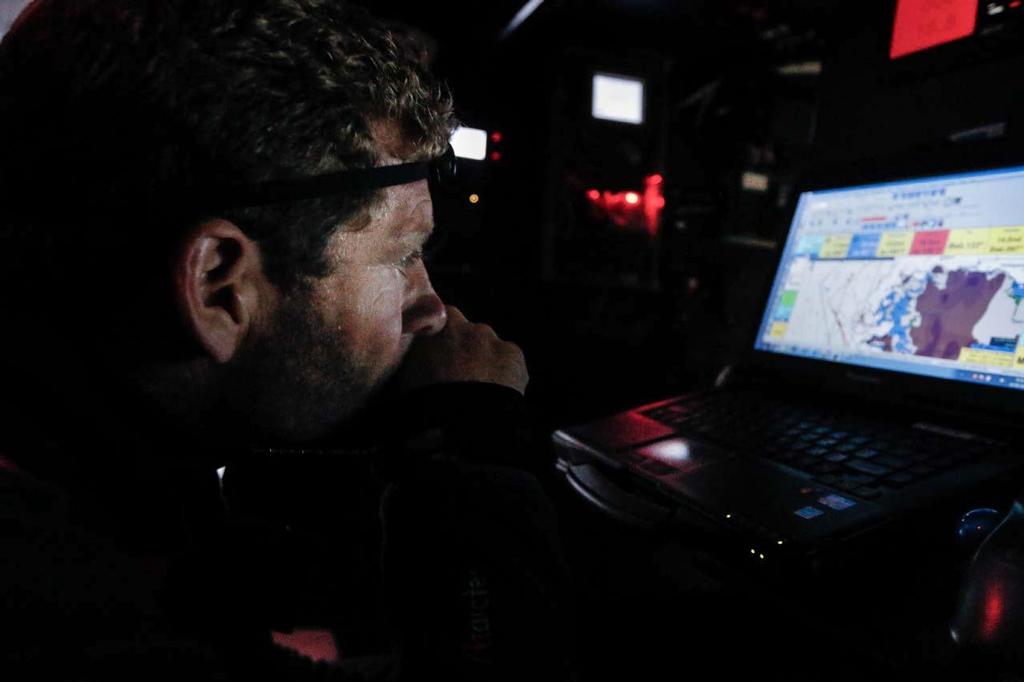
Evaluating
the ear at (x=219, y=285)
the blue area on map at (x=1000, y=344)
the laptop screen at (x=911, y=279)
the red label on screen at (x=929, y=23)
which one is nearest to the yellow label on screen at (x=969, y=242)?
the laptop screen at (x=911, y=279)

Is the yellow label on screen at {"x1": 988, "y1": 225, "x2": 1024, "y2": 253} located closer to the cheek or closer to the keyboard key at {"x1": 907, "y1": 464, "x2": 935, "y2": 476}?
the keyboard key at {"x1": 907, "y1": 464, "x2": 935, "y2": 476}

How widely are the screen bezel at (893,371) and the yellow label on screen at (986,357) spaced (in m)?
0.03

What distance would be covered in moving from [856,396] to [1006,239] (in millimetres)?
279

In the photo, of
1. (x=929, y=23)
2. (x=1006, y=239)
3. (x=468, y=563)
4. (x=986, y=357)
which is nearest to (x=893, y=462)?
(x=986, y=357)

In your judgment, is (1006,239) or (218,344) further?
(1006,239)

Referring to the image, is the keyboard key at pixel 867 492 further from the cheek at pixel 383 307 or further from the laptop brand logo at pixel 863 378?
the cheek at pixel 383 307

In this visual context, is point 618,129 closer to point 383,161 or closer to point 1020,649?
point 383,161

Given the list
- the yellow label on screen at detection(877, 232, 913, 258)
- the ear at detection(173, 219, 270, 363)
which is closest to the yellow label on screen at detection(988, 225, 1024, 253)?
the yellow label on screen at detection(877, 232, 913, 258)

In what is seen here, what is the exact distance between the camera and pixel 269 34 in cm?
49

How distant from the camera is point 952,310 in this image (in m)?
0.78

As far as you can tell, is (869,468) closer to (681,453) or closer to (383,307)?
(681,453)

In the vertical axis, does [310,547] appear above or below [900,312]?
below

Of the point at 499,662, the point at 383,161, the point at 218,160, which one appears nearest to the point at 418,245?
the point at 383,161

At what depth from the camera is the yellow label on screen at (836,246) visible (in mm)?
935
